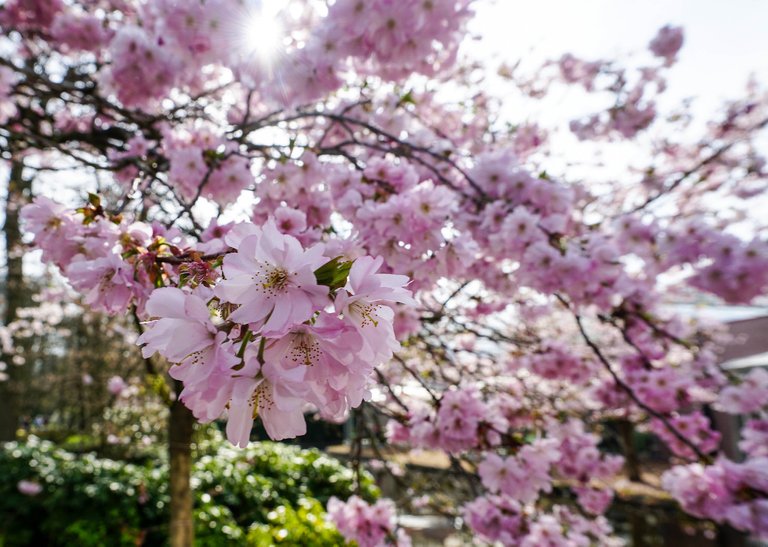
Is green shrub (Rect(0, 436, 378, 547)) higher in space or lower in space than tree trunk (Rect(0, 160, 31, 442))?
lower

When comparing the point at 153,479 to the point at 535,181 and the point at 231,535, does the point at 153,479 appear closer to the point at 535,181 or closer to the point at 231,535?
the point at 231,535

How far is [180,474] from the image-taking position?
347 centimetres

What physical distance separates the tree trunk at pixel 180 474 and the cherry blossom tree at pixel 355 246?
0.06 feet

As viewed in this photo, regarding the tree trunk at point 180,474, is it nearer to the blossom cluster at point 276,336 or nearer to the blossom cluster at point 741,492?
the blossom cluster at point 276,336

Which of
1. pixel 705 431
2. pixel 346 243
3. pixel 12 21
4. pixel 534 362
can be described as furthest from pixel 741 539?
pixel 12 21

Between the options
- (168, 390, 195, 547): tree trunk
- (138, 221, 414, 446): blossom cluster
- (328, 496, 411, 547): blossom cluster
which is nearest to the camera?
(138, 221, 414, 446): blossom cluster

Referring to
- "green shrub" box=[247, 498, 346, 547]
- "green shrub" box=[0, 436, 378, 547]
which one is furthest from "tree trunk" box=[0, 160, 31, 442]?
"green shrub" box=[247, 498, 346, 547]

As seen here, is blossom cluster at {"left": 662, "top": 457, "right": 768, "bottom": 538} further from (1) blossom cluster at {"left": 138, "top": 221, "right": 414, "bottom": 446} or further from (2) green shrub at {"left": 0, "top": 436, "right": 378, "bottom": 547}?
(2) green shrub at {"left": 0, "top": 436, "right": 378, "bottom": 547}

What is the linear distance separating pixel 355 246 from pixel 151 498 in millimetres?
5532

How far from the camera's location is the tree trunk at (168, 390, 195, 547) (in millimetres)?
3420

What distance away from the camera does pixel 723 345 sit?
15031 millimetres

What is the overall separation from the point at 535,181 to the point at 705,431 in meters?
3.09

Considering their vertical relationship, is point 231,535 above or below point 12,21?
below

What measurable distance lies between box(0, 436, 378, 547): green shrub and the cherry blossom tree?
1.59 meters
